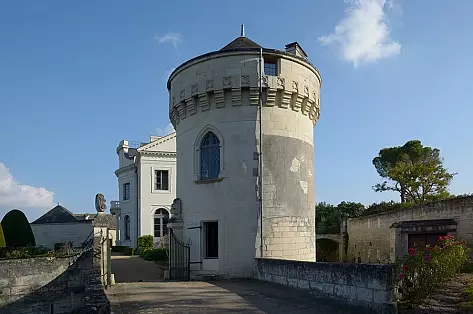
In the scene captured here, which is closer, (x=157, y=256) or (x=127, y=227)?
(x=157, y=256)

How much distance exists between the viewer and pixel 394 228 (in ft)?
65.8

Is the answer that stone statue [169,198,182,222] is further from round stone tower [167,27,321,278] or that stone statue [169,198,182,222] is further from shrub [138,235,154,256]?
shrub [138,235,154,256]

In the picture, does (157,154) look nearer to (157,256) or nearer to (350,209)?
(157,256)

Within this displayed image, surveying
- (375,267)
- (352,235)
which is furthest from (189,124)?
(352,235)

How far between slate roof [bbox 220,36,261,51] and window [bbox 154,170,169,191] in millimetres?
19313

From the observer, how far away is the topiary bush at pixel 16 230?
67.3ft

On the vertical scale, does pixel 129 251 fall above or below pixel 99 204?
below

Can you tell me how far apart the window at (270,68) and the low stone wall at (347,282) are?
6.01 meters

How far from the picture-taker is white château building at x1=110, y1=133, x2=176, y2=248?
31422 mm

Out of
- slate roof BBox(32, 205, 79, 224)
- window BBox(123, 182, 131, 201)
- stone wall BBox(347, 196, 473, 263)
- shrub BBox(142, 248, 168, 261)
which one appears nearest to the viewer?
stone wall BBox(347, 196, 473, 263)

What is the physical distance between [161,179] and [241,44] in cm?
2005

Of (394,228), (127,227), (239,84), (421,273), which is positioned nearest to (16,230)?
(127,227)

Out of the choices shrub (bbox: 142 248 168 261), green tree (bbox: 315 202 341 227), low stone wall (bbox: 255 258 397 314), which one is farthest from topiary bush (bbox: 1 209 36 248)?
green tree (bbox: 315 202 341 227)

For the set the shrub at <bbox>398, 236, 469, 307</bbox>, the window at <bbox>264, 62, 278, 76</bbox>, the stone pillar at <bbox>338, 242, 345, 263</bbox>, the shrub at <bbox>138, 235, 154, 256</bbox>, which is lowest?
the stone pillar at <bbox>338, 242, 345, 263</bbox>
